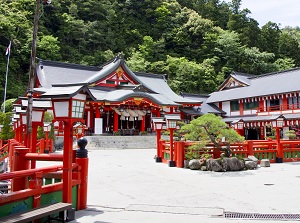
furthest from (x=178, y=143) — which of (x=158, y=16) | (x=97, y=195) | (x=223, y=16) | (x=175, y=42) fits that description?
(x=223, y=16)

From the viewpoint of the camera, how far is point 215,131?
42.5ft

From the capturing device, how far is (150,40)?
52250 mm

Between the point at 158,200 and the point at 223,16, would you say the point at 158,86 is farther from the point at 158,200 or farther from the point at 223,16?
the point at 223,16

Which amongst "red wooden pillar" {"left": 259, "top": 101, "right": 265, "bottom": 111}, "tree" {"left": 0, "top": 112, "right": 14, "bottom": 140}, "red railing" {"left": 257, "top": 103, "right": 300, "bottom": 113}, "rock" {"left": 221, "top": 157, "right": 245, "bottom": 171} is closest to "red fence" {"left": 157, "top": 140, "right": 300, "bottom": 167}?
"rock" {"left": 221, "top": 157, "right": 245, "bottom": 171}

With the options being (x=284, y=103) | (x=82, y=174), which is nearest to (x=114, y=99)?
(x=284, y=103)

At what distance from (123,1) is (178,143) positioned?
56.2 metres

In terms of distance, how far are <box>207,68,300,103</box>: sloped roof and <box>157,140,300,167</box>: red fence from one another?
A: 13.8 meters

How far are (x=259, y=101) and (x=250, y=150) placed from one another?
1960 centimetres

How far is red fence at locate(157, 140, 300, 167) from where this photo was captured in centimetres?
1377

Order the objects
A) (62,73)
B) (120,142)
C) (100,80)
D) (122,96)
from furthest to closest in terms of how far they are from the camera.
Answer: (62,73) < (100,80) < (122,96) < (120,142)

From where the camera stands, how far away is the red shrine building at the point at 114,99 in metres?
28.8

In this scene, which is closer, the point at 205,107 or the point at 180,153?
the point at 180,153

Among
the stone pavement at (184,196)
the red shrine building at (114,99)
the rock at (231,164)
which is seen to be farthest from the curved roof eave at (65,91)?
the red shrine building at (114,99)

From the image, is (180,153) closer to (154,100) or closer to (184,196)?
(184,196)
